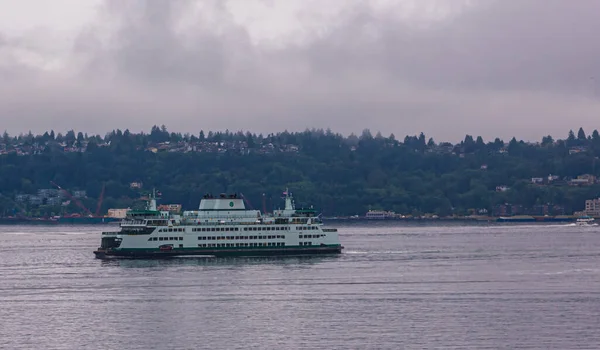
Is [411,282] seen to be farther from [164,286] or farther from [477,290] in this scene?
[164,286]

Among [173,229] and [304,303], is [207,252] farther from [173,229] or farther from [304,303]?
[304,303]

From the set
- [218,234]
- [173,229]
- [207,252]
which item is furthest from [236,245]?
[173,229]

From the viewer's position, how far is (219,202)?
11588 centimetres

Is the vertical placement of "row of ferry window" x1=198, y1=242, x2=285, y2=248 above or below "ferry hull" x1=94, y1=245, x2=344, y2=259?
above

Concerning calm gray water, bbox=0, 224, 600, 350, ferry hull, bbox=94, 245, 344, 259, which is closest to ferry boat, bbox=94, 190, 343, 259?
ferry hull, bbox=94, 245, 344, 259

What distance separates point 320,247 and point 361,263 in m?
7.54

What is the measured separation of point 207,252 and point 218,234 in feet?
7.15

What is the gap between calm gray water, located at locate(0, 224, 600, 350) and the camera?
6212cm

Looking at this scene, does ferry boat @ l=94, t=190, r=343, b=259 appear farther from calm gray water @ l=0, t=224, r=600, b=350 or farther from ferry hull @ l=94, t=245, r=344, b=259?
calm gray water @ l=0, t=224, r=600, b=350

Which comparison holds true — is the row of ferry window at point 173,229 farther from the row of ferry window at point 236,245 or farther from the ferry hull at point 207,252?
the row of ferry window at point 236,245

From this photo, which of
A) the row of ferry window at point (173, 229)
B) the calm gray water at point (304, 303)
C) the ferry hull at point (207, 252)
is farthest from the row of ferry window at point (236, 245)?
the calm gray water at point (304, 303)

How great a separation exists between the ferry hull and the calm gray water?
1003mm

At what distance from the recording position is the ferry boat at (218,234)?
112 meters

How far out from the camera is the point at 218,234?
113 meters
